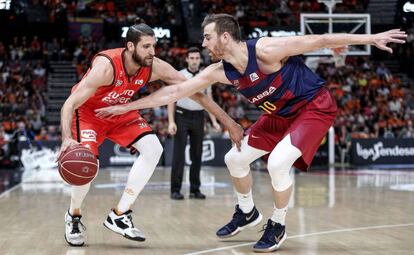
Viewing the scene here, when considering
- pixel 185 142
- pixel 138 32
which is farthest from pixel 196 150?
pixel 138 32

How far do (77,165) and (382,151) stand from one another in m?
14.7

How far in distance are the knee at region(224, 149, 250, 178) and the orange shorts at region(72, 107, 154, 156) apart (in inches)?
28.3

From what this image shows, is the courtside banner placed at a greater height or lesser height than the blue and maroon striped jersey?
lesser

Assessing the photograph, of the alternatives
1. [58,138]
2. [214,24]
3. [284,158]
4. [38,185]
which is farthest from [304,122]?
[58,138]

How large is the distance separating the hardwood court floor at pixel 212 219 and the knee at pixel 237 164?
56cm

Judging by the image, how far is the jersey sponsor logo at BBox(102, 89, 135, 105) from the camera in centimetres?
578

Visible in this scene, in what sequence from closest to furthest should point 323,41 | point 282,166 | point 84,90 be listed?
point 323,41 < point 282,166 < point 84,90

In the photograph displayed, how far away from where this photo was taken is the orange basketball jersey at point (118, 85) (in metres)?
5.68

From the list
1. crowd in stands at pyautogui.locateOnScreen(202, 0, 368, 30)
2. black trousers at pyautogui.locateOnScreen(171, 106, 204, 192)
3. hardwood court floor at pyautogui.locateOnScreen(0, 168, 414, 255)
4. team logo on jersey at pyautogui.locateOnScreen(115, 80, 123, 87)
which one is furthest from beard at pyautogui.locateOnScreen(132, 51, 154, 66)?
crowd in stands at pyautogui.locateOnScreen(202, 0, 368, 30)

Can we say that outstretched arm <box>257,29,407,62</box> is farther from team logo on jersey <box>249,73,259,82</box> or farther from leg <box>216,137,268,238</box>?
leg <box>216,137,268,238</box>

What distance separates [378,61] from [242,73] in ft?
72.9

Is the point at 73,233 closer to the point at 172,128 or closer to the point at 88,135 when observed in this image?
the point at 88,135

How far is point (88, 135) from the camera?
19.1 ft

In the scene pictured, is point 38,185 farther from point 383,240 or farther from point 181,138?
point 383,240
